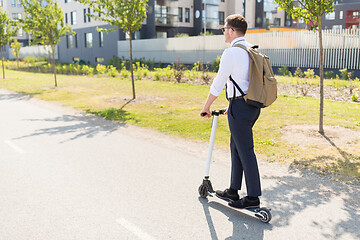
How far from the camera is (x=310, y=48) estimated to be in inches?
858

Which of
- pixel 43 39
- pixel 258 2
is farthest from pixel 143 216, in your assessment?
pixel 258 2

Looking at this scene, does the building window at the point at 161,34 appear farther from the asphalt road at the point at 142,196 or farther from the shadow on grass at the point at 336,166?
the shadow on grass at the point at 336,166

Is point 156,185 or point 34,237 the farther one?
point 156,185

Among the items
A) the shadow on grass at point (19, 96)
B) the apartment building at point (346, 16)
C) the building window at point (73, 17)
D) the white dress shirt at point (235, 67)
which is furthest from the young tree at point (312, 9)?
the apartment building at point (346, 16)

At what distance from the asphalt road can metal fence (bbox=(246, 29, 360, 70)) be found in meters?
15.4

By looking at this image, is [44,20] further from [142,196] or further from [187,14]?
[187,14]

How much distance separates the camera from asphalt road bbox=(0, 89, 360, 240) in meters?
3.82

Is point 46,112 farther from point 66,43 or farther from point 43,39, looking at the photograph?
point 66,43

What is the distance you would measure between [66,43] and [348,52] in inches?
1502

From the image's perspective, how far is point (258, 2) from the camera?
4725cm

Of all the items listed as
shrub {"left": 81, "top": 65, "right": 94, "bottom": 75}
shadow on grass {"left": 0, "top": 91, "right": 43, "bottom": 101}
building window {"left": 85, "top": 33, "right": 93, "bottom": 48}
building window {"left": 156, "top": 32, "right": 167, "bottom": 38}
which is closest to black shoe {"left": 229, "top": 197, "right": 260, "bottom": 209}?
shadow on grass {"left": 0, "top": 91, "right": 43, "bottom": 101}

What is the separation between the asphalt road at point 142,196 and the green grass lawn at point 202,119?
62cm

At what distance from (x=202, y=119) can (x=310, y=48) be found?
14557 mm

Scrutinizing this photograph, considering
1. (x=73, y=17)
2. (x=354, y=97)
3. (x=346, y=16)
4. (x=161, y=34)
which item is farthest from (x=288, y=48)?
(x=346, y=16)
